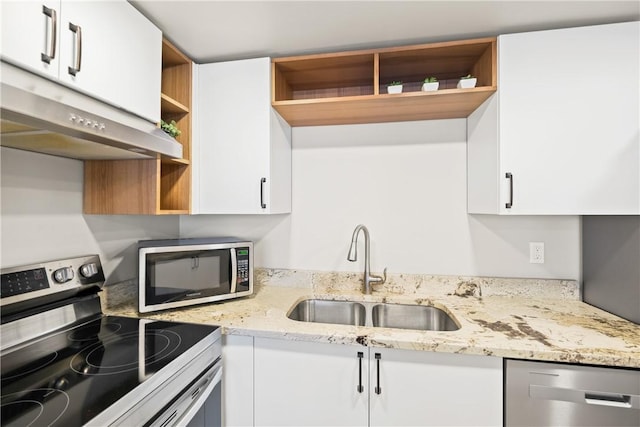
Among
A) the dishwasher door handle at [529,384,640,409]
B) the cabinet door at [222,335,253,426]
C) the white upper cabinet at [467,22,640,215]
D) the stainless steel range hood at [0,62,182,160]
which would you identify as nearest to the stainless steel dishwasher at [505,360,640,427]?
the dishwasher door handle at [529,384,640,409]

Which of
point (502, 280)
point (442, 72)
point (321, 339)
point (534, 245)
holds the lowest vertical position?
point (321, 339)

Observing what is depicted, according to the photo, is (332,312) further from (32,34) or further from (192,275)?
(32,34)

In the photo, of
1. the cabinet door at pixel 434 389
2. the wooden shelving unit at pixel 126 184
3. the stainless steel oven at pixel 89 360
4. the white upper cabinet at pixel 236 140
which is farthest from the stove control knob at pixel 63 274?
the cabinet door at pixel 434 389

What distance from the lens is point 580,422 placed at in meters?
1.04

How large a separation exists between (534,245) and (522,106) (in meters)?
0.76

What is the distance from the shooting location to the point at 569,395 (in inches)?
40.8

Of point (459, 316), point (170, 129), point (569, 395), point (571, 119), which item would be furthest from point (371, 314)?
point (170, 129)

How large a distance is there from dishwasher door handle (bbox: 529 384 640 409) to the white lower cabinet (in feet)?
0.44

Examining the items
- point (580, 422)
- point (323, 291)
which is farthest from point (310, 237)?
point (580, 422)

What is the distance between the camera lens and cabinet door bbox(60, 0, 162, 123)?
956 millimetres

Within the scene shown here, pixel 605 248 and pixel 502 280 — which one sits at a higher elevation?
pixel 605 248

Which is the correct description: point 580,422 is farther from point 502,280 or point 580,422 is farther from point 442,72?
point 442,72

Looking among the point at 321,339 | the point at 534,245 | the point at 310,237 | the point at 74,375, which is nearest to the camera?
the point at 74,375

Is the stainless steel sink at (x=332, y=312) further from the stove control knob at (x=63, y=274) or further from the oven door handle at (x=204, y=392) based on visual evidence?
the stove control knob at (x=63, y=274)
